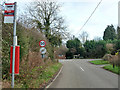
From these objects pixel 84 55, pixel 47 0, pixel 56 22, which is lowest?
pixel 84 55

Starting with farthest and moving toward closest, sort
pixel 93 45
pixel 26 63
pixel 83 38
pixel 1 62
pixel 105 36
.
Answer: pixel 83 38, pixel 105 36, pixel 93 45, pixel 26 63, pixel 1 62

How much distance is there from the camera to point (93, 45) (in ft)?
213

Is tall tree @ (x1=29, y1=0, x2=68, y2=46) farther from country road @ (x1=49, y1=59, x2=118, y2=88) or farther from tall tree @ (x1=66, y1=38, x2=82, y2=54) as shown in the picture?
tall tree @ (x1=66, y1=38, x2=82, y2=54)

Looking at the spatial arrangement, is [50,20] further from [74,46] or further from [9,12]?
[74,46]

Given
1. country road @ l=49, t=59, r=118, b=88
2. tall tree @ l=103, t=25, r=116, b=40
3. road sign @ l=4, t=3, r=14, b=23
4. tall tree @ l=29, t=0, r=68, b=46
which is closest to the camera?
road sign @ l=4, t=3, r=14, b=23

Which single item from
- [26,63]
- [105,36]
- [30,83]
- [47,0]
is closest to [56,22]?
[47,0]

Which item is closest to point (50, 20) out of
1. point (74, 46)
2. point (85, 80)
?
point (85, 80)

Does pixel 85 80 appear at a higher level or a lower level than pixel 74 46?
lower

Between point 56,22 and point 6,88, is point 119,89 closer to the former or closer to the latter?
point 6,88

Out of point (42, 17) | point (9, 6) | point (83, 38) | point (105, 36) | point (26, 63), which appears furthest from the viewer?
point (83, 38)

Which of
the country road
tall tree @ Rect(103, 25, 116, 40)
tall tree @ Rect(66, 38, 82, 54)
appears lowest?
the country road

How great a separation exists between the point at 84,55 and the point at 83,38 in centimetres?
1836

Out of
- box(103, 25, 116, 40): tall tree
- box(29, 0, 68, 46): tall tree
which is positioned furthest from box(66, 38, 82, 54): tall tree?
box(29, 0, 68, 46): tall tree

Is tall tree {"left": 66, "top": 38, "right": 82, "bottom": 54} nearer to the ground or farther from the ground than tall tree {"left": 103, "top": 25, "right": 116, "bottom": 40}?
nearer to the ground
